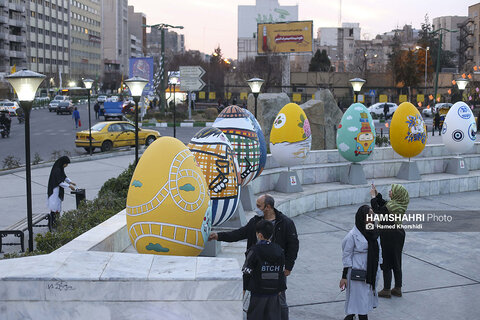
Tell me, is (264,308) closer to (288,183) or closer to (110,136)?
(288,183)

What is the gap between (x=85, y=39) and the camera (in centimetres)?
13262

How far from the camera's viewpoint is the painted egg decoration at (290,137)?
41.2ft

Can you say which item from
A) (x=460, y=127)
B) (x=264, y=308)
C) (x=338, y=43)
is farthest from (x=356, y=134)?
(x=338, y=43)

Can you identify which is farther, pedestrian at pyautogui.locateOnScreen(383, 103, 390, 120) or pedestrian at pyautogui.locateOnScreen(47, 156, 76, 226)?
pedestrian at pyautogui.locateOnScreen(383, 103, 390, 120)

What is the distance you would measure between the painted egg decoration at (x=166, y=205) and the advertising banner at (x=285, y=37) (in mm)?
65790

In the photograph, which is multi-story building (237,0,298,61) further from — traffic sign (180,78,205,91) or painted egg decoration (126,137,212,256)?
painted egg decoration (126,137,212,256)

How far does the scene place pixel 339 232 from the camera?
35.5 feet

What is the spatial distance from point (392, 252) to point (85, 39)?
134544mm

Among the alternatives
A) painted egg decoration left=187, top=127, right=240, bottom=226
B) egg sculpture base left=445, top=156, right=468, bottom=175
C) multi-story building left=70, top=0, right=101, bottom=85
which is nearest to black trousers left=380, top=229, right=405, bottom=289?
painted egg decoration left=187, top=127, right=240, bottom=226

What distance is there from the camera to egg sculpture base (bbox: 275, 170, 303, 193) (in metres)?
12.9

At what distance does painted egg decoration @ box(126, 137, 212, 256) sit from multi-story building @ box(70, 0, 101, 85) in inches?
4655

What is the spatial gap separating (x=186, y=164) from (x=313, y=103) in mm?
14017

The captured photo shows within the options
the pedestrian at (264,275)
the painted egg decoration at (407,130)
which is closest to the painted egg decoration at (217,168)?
the pedestrian at (264,275)

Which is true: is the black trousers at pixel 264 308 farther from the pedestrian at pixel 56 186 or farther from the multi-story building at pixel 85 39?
the multi-story building at pixel 85 39
